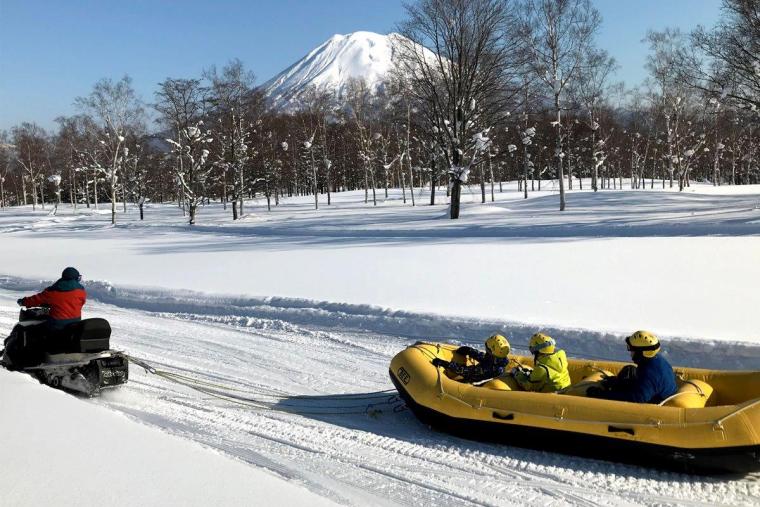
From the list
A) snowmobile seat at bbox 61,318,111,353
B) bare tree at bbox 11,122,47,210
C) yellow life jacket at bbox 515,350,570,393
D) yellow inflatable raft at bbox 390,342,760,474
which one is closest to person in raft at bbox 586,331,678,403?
yellow inflatable raft at bbox 390,342,760,474

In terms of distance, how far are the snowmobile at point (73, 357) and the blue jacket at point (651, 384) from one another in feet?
18.4

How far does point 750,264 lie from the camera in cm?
1401

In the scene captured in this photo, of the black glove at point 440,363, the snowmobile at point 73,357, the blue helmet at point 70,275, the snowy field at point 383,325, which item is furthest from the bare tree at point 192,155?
the black glove at point 440,363

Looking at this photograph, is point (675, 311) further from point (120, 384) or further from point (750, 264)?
point (120, 384)

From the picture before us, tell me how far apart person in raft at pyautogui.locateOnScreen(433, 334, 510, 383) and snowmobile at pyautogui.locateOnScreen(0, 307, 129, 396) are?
385 cm

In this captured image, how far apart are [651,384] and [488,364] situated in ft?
5.84

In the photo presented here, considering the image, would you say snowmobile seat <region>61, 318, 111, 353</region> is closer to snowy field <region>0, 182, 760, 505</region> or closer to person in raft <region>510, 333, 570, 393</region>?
snowy field <region>0, 182, 760, 505</region>

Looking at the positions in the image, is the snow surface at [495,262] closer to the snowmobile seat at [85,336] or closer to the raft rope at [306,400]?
the raft rope at [306,400]

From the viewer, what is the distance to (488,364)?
6.70 metres

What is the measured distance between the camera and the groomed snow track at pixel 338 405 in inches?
186

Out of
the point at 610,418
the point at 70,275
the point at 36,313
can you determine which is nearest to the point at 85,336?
the point at 36,313

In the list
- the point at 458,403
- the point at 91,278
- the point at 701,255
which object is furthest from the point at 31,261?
the point at 701,255

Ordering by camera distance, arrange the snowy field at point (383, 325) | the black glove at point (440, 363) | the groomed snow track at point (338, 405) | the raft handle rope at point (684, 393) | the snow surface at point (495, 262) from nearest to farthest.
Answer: the groomed snow track at point (338, 405) → the snowy field at point (383, 325) → the raft handle rope at point (684, 393) → the black glove at point (440, 363) → the snow surface at point (495, 262)

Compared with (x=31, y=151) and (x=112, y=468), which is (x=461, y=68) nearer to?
(x=112, y=468)
